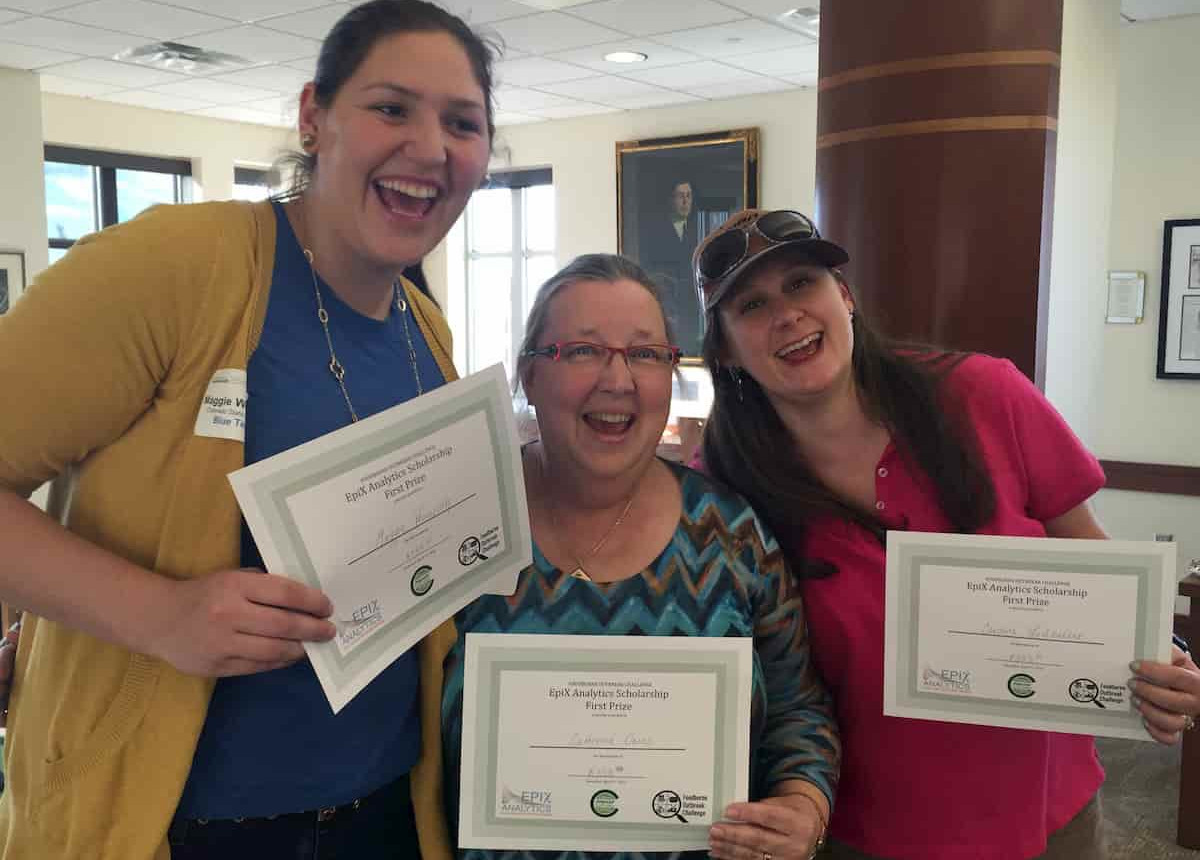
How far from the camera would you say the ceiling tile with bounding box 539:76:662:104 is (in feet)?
22.2

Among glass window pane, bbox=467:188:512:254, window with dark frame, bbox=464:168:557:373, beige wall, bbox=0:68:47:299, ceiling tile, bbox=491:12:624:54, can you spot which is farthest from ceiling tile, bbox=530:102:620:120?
beige wall, bbox=0:68:47:299

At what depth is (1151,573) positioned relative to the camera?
1275mm

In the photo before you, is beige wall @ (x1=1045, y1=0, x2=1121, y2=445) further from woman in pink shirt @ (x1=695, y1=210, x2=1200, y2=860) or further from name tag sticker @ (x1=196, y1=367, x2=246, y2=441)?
name tag sticker @ (x1=196, y1=367, x2=246, y2=441)

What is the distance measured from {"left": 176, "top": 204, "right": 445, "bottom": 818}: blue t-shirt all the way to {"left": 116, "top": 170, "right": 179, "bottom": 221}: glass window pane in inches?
301

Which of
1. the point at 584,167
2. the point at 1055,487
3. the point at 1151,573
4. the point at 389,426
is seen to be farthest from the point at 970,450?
the point at 584,167

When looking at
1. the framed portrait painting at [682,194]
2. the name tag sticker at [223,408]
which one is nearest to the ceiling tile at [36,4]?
the framed portrait painting at [682,194]

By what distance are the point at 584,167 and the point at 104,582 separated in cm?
757

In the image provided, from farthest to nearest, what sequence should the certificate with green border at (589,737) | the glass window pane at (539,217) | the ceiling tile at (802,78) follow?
1. the glass window pane at (539,217)
2. the ceiling tile at (802,78)
3. the certificate with green border at (589,737)

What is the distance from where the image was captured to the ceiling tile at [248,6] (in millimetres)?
4871

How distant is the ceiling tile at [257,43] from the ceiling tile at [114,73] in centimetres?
84

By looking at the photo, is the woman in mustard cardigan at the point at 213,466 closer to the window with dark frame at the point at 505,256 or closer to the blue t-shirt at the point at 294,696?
the blue t-shirt at the point at 294,696

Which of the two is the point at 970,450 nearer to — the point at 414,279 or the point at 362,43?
the point at 414,279

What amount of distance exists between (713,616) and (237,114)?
781 centimetres

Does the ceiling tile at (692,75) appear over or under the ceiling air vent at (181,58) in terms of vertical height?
over
